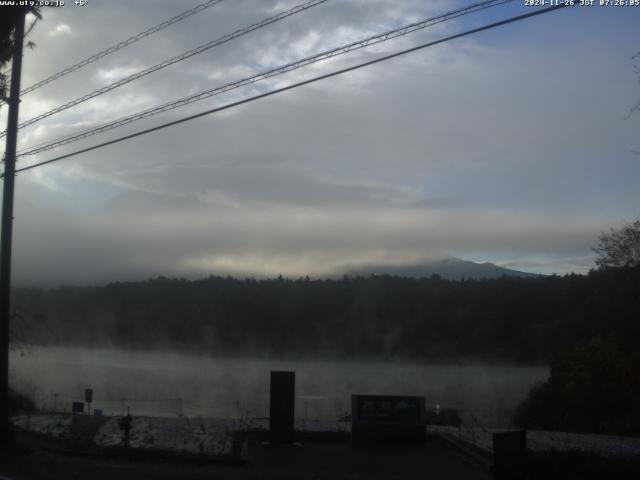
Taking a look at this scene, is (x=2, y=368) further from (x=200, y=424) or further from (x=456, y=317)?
(x=456, y=317)

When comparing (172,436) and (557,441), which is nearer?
(172,436)

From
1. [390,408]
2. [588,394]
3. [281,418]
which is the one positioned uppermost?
[390,408]

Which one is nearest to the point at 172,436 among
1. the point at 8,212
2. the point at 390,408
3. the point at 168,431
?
the point at 168,431

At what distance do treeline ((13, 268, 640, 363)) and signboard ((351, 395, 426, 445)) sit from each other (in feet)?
124

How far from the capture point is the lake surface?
1628 inches

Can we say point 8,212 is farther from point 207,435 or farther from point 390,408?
point 390,408

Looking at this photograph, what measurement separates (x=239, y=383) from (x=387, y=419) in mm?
33835

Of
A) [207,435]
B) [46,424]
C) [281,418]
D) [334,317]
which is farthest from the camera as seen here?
[334,317]

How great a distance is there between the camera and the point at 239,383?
173ft

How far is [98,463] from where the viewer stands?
618 inches

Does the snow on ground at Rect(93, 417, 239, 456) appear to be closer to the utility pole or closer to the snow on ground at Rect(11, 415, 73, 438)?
the snow on ground at Rect(11, 415, 73, 438)

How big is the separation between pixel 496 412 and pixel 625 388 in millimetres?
9708

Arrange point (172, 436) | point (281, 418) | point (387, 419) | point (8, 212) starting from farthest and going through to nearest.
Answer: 1. point (387, 419)
2. point (281, 418)
3. point (172, 436)
4. point (8, 212)

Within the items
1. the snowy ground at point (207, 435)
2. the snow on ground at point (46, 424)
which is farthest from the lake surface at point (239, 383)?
the snow on ground at point (46, 424)
